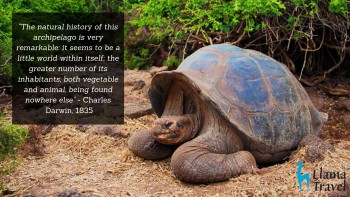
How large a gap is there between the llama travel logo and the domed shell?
1.42 ft

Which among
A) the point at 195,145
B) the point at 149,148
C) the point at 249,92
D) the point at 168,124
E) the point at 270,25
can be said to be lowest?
the point at 149,148

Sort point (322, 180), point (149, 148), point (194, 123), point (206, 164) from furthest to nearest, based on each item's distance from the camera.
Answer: point (149, 148), point (194, 123), point (206, 164), point (322, 180)

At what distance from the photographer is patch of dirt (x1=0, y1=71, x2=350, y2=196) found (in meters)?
3.13

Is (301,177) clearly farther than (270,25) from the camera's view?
No

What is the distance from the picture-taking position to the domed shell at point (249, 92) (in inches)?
137

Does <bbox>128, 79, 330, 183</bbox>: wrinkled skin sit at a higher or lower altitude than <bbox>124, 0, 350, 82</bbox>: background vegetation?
lower

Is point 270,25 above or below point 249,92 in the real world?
above

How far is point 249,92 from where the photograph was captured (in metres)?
3.59

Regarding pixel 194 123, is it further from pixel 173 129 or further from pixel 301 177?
pixel 301 177

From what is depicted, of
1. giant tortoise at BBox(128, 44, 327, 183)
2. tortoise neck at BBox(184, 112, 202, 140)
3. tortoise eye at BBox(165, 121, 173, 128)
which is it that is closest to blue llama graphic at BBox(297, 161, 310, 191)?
giant tortoise at BBox(128, 44, 327, 183)

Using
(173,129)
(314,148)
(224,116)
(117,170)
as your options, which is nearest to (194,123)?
(173,129)

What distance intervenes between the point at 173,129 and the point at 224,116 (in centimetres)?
39

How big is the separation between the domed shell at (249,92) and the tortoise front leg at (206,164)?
230mm

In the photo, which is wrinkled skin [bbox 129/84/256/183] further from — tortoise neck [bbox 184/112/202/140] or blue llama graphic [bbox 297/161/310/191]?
blue llama graphic [bbox 297/161/310/191]
